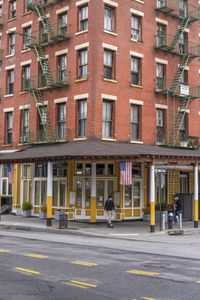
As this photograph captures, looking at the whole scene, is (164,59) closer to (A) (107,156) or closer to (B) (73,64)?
(B) (73,64)

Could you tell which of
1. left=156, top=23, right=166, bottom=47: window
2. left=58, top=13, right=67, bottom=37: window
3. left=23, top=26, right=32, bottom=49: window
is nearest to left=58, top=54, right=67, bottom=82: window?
left=58, top=13, right=67, bottom=37: window

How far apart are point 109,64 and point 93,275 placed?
2098cm

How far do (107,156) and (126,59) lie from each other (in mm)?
9209

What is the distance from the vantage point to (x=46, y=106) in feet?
107

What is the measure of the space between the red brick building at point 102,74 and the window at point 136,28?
0.07m

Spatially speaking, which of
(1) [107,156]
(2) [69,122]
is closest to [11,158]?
(2) [69,122]

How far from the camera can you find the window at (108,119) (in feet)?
97.5

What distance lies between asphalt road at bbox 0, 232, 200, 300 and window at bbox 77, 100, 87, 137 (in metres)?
14.2

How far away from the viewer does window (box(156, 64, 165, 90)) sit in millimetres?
33156

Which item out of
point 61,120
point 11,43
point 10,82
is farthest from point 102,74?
point 11,43

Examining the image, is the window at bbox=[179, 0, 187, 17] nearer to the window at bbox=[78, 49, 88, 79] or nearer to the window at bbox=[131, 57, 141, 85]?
the window at bbox=[131, 57, 141, 85]

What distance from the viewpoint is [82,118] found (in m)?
30.0

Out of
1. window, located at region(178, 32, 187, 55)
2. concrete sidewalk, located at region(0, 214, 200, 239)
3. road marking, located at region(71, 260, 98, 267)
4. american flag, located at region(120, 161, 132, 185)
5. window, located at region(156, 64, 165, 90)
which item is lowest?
concrete sidewalk, located at region(0, 214, 200, 239)

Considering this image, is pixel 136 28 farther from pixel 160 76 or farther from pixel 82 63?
pixel 82 63
